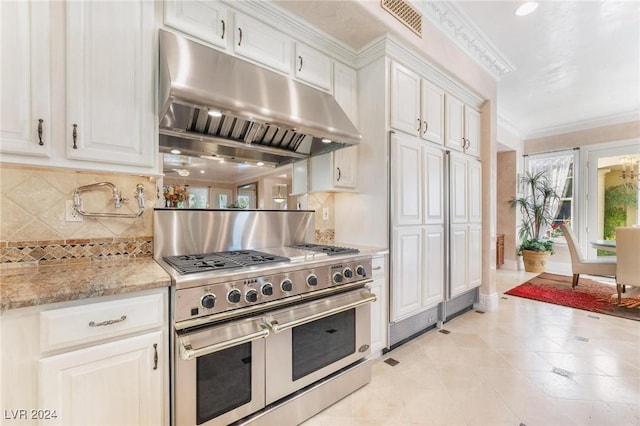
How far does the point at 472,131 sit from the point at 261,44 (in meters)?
2.71

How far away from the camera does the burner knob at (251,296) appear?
137 cm

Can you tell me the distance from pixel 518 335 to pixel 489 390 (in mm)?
1177

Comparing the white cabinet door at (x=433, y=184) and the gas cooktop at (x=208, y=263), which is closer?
the gas cooktop at (x=208, y=263)

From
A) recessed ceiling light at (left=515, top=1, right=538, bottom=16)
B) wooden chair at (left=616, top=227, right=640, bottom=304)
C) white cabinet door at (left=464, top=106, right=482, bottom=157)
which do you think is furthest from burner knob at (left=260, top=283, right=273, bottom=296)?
wooden chair at (left=616, top=227, right=640, bottom=304)

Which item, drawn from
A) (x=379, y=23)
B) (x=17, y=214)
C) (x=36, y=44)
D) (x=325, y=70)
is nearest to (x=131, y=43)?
(x=36, y=44)

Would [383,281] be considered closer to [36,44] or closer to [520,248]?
[36,44]

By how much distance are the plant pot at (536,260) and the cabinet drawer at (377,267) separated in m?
5.05

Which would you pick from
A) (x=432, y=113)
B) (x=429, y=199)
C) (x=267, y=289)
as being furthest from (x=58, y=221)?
(x=432, y=113)

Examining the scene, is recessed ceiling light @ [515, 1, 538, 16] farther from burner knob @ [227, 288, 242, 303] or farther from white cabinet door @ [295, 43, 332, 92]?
burner knob @ [227, 288, 242, 303]

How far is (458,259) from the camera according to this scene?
2.99m

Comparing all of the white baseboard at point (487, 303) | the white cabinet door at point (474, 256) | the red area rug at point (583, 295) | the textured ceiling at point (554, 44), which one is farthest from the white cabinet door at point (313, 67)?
the red area rug at point (583, 295)

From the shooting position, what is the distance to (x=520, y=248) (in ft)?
18.9

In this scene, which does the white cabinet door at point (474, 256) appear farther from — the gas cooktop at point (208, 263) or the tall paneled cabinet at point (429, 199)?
the gas cooktop at point (208, 263)

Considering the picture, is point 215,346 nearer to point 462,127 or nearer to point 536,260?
point 462,127
